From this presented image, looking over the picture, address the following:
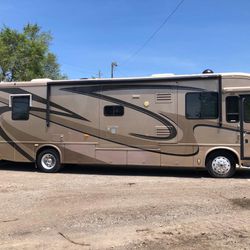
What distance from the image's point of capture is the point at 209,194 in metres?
10.0

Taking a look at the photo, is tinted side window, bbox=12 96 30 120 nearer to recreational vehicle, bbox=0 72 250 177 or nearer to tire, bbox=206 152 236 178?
recreational vehicle, bbox=0 72 250 177

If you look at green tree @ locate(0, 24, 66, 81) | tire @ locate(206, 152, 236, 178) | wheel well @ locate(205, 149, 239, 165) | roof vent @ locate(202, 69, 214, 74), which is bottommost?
tire @ locate(206, 152, 236, 178)

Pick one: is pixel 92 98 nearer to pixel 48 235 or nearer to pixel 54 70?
pixel 48 235

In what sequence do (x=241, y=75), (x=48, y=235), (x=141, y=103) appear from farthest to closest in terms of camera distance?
(x=141, y=103) < (x=241, y=75) < (x=48, y=235)

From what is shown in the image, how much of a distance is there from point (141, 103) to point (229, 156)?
302 centimetres

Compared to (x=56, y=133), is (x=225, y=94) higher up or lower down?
higher up

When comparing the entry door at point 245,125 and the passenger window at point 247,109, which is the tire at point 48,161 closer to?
the entry door at point 245,125

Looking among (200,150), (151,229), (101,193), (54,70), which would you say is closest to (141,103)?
(200,150)

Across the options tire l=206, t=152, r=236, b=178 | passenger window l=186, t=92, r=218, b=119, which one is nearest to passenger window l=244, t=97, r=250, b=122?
passenger window l=186, t=92, r=218, b=119

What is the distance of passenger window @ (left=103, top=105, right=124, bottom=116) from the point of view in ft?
45.4

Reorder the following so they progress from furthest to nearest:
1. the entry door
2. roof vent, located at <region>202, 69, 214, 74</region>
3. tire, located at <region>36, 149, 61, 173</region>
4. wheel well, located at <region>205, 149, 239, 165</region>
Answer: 1. tire, located at <region>36, 149, 61, 173</region>
2. roof vent, located at <region>202, 69, 214, 74</region>
3. wheel well, located at <region>205, 149, 239, 165</region>
4. the entry door

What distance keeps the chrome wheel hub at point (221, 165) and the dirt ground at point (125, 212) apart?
13.8 inches

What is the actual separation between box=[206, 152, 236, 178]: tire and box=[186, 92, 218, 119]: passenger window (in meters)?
1.16

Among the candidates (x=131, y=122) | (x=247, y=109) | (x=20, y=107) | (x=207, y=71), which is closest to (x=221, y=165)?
(x=247, y=109)
